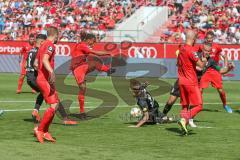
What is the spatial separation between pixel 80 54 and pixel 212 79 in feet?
14.7

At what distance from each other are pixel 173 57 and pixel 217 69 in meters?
19.2

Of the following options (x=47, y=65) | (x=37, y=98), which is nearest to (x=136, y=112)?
(x=37, y=98)

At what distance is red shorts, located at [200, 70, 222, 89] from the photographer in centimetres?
1973

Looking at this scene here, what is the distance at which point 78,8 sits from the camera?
49.4m

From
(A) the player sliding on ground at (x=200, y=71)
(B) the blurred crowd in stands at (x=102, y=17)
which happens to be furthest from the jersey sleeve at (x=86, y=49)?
(B) the blurred crowd in stands at (x=102, y=17)

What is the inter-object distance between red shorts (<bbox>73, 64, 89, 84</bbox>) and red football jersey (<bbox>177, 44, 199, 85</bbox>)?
13.0ft

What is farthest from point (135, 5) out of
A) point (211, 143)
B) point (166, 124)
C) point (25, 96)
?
point (211, 143)

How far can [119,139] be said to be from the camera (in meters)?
13.4

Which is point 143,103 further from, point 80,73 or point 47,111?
point 47,111

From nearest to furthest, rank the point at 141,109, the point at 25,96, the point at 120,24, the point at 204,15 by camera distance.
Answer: the point at 141,109 < the point at 25,96 < the point at 204,15 < the point at 120,24

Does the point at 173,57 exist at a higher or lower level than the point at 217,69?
lower

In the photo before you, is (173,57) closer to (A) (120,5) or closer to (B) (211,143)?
(A) (120,5)

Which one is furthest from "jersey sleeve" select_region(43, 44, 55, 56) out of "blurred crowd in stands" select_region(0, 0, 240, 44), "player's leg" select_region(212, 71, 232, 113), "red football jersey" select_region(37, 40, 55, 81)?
"blurred crowd in stands" select_region(0, 0, 240, 44)

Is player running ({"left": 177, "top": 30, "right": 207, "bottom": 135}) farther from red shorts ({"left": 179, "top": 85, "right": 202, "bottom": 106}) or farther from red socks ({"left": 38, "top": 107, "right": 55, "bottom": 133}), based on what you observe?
red socks ({"left": 38, "top": 107, "right": 55, "bottom": 133})
